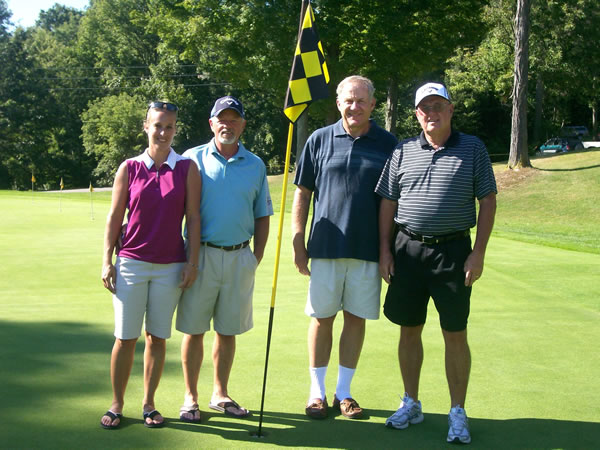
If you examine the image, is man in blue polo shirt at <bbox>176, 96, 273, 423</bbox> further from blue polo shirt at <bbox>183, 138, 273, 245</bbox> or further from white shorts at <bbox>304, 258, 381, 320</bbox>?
white shorts at <bbox>304, 258, 381, 320</bbox>

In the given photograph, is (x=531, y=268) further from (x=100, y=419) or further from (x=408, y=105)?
(x=408, y=105)

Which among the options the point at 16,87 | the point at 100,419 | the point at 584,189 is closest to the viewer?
the point at 100,419

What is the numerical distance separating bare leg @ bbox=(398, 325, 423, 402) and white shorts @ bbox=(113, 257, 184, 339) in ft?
4.21

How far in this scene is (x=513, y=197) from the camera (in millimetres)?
20156

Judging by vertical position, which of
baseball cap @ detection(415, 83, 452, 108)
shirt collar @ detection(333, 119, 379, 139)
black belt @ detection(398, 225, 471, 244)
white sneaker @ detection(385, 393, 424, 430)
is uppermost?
baseball cap @ detection(415, 83, 452, 108)

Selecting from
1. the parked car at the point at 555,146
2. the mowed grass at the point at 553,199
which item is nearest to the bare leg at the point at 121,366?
the mowed grass at the point at 553,199

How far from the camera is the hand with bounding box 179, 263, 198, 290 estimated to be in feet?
11.8

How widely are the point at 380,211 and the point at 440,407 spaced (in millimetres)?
1141

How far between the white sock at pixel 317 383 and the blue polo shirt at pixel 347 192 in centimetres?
64

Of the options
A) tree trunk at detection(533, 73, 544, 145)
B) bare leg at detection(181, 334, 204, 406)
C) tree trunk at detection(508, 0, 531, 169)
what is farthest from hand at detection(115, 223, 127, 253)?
tree trunk at detection(533, 73, 544, 145)

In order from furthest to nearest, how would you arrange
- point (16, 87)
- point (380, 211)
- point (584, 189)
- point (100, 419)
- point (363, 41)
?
point (16, 87) < point (363, 41) < point (584, 189) < point (380, 211) < point (100, 419)

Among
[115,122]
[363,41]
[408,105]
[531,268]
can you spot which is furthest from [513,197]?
[115,122]

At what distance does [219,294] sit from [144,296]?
0.45m

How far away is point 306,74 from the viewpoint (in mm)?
3885
